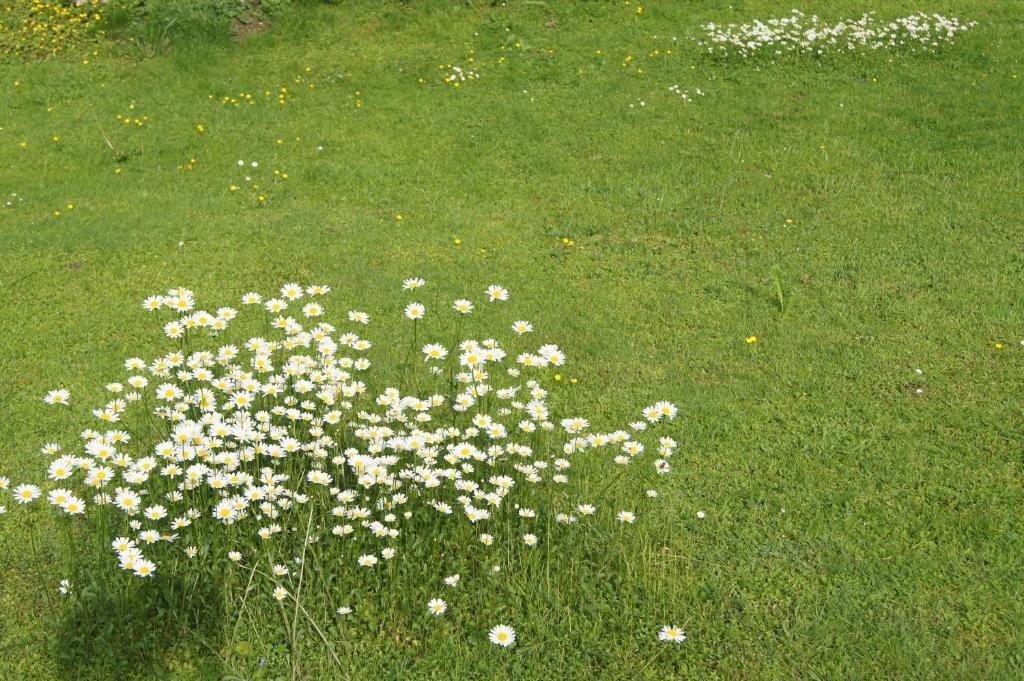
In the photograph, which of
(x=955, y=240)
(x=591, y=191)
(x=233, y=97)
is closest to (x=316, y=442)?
(x=591, y=191)

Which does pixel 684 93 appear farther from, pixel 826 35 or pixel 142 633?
pixel 142 633

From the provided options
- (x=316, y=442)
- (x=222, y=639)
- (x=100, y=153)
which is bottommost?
(x=100, y=153)

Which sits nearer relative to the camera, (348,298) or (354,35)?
(348,298)

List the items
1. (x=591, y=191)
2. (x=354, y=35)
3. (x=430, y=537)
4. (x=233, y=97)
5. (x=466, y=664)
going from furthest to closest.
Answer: (x=354, y=35), (x=233, y=97), (x=591, y=191), (x=430, y=537), (x=466, y=664)

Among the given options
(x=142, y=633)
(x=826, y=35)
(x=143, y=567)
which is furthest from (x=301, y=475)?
(x=826, y=35)

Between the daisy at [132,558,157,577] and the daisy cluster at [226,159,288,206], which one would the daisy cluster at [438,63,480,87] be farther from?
the daisy at [132,558,157,577]

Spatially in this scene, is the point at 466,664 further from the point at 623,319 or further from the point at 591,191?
the point at 591,191

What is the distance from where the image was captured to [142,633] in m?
3.37

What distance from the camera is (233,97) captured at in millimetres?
9359

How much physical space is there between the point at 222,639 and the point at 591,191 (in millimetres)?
5272

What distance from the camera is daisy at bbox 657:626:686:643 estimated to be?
3.42 metres

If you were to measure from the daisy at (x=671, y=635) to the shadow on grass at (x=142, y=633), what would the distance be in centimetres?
166

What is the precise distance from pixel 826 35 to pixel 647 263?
5473 millimetres

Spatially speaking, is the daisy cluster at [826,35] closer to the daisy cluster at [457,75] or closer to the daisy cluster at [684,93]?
the daisy cluster at [684,93]
